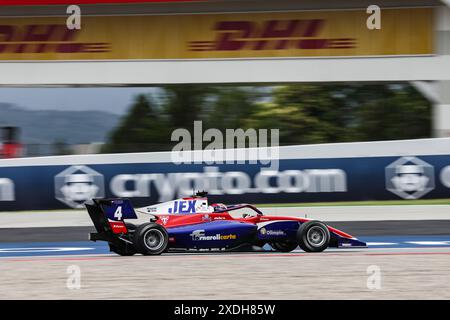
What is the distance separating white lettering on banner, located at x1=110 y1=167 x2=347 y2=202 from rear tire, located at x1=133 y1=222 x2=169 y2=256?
15.0ft

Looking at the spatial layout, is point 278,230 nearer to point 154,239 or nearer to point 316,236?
point 316,236

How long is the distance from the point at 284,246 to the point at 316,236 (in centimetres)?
56

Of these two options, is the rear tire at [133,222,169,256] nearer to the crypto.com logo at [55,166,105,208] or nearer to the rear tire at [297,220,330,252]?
the rear tire at [297,220,330,252]

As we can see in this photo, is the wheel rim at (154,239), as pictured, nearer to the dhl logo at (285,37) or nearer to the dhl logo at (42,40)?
the dhl logo at (285,37)

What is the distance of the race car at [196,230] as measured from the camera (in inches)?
402

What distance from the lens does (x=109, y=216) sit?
1021 centimetres

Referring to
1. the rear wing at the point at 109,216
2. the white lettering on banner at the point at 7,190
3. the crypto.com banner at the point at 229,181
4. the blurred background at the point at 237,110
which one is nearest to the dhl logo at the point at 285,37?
the blurred background at the point at 237,110

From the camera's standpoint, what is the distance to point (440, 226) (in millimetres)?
14008

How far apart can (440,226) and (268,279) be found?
692 centimetres

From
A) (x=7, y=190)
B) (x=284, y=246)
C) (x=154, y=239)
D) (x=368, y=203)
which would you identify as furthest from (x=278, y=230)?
(x=7, y=190)

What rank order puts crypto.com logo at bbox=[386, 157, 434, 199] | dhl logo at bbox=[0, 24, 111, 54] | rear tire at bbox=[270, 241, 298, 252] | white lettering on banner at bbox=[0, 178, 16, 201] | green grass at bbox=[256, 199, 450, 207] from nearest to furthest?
rear tire at bbox=[270, 241, 298, 252] → green grass at bbox=[256, 199, 450, 207] → crypto.com logo at bbox=[386, 157, 434, 199] → white lettering on banner at bbox=[0, 178, 16, 201] → dhl logo at bbox=[0, 24, 111, 54]

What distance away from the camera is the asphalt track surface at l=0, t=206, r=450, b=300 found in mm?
7117

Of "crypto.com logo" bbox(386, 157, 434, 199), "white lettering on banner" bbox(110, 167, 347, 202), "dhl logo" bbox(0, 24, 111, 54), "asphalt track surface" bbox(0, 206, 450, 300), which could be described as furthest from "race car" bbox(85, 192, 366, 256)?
"dhl logo" bbox(0, 24, 111, 54)
